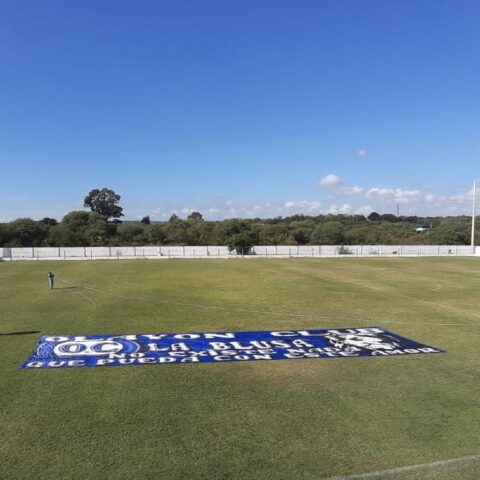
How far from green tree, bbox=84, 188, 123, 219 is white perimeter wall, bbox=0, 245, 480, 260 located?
271 ft

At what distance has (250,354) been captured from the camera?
45.0 feet

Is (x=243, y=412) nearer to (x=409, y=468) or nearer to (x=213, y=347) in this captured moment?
(x=409, y=468)

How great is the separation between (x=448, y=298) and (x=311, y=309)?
31.7 feet

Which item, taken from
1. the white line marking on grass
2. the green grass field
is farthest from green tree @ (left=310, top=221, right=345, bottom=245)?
the white line marking on grass

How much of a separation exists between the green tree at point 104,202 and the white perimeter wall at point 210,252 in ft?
271

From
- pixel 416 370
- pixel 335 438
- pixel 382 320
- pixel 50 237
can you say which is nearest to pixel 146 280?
pixel 382 320

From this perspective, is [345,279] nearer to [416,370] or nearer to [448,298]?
[448,298]

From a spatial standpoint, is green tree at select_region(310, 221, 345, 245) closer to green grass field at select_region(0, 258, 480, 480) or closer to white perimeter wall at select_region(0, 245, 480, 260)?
white perimeter wall at select_region(0, 245, 480, 260)

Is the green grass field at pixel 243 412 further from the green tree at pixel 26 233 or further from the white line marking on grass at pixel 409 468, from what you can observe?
the green tree at pixel 26 233

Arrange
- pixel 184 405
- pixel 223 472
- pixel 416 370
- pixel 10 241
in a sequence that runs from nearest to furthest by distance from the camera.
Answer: pixel 223 472, pixel 184 405, pixel 416 370, pixel 10 241

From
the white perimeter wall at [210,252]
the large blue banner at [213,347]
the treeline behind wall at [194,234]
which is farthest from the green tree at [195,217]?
the large blue banner at [213,347]

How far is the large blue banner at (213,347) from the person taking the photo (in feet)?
43.1

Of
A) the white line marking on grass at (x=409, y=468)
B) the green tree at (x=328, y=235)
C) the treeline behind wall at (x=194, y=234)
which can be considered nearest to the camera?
the white line marking on grass at (x=409, y=468)

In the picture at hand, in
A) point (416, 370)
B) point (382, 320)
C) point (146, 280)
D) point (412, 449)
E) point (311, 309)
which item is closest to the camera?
point (412, 449)
